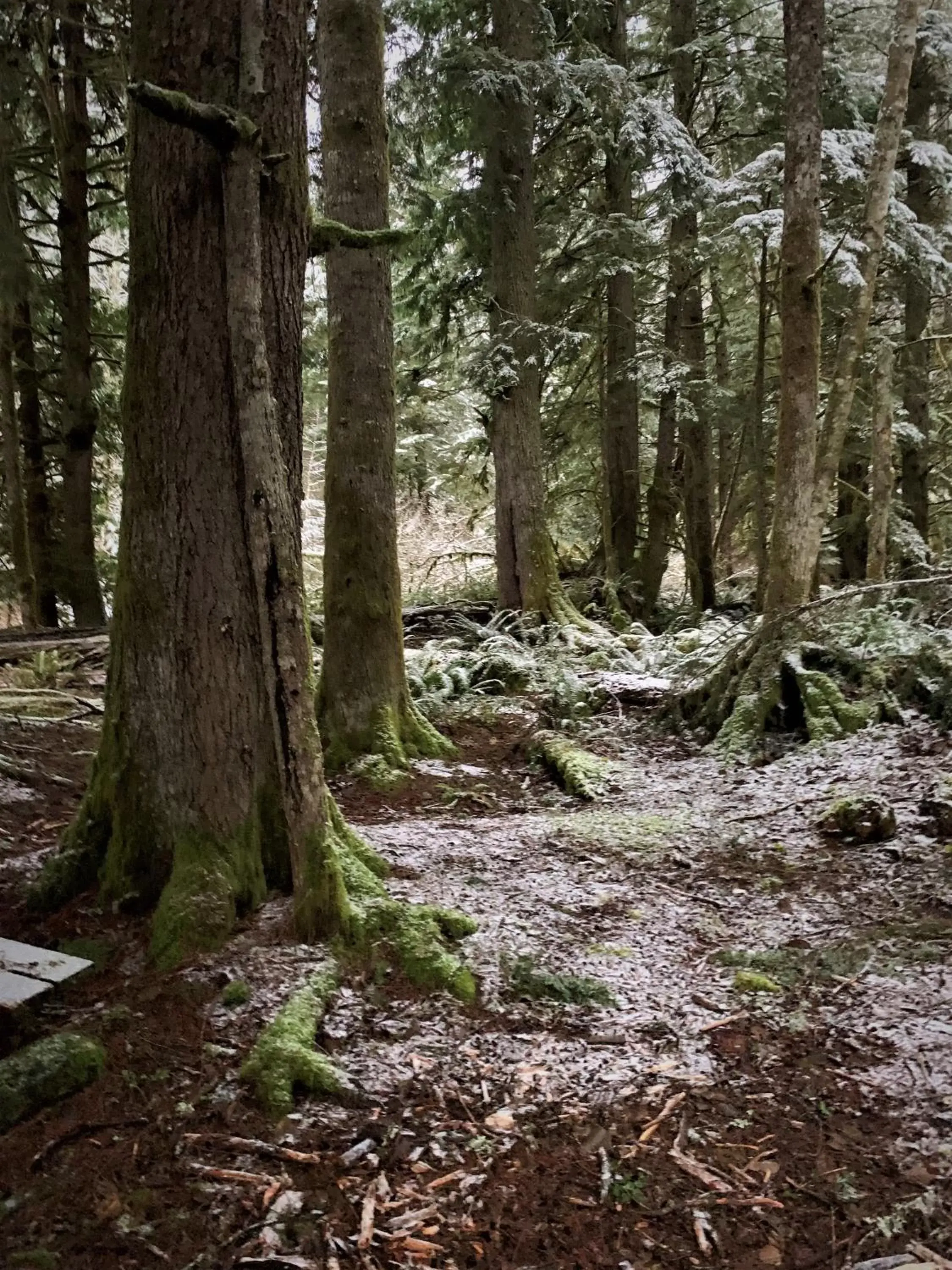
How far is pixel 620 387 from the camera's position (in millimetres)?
12805

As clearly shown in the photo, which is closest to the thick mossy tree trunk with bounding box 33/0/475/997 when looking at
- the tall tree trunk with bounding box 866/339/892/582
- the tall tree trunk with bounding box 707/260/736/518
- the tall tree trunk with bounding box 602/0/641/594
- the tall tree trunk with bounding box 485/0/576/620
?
the tall tree trunk with bounding box 485/0/576/620

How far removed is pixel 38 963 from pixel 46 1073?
1.76 ft

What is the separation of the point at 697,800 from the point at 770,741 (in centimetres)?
114

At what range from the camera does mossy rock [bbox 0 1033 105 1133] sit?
8.34 ft

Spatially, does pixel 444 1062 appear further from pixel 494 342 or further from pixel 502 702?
pixel 494 342

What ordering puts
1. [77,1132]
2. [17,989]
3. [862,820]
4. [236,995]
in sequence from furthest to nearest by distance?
1. [862,820]
2. [236,995]
3. [17,989]
4. [77,1132]

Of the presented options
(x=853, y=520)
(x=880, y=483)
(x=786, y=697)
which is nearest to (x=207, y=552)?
(x=786, y=697)

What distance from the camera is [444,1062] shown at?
9.53 feet

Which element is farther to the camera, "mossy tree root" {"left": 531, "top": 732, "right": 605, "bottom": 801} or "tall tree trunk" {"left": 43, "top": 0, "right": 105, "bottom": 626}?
"tall tree trunk" {"left": 43, "top": 0, "right": 105, "bottom": 626}

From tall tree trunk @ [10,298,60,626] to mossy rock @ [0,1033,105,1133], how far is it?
9752 millimetres

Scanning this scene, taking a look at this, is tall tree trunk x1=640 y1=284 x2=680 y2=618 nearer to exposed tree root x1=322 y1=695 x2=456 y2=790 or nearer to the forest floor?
exposed tree root x1=322 y1=695 x2=456 y2=790

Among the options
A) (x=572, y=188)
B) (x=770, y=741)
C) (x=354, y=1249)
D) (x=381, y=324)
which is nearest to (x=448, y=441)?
(x=572, y=188)

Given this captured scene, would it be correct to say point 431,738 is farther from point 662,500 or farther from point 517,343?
point 662,500

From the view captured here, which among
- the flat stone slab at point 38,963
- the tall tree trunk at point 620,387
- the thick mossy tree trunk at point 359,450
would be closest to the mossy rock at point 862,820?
the thick mossy tree trunk at point 359,450
